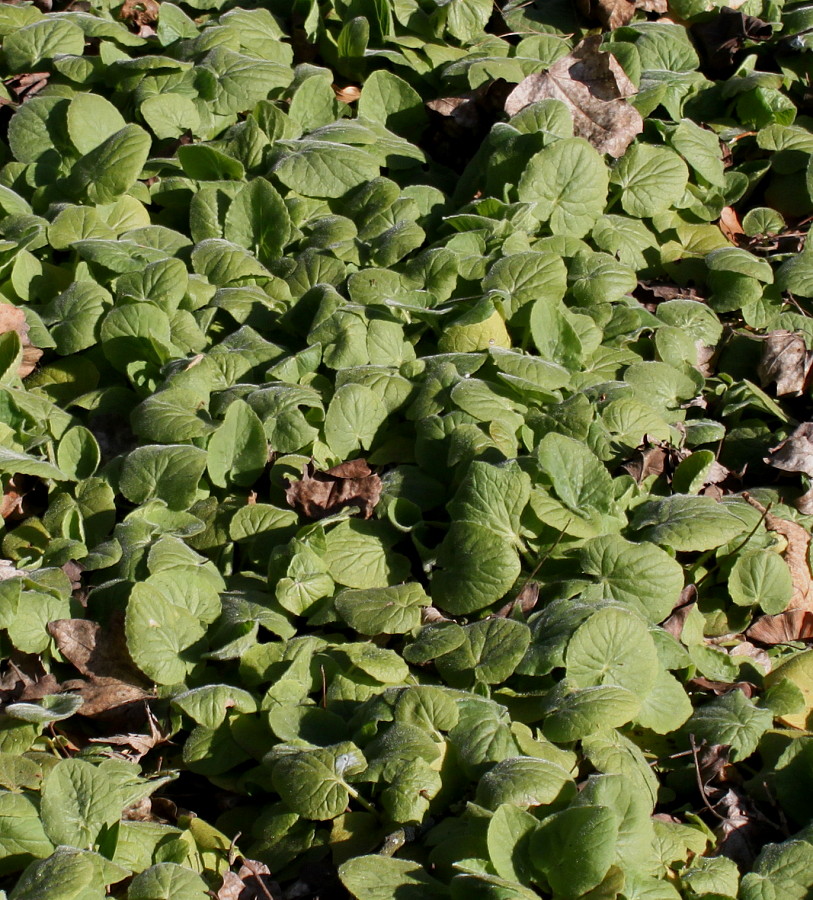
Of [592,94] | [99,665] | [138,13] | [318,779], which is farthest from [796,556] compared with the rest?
[138,13]

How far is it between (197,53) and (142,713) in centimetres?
314

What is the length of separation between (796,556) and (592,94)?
8.04ft

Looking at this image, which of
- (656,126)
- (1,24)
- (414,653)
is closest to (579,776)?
(414,653)

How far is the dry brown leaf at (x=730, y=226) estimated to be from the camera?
445cm

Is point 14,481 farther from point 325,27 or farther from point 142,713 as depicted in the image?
point 325,27

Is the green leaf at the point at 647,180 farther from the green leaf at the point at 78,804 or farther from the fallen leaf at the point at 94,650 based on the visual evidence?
the green leaf at the point at 78,804

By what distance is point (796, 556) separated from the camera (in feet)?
10.2

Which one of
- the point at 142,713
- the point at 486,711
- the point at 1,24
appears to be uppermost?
the point at 1,24

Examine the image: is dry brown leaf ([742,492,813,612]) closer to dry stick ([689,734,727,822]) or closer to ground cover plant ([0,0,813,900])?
ground cover plant ([0,0,813,900])

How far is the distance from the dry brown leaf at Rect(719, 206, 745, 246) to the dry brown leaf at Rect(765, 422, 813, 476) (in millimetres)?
1332

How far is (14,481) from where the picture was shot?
3.21 m

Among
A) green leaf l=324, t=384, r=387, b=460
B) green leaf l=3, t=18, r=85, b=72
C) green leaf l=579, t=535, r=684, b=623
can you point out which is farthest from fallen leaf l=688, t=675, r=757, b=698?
green leaf l=3, t=18, r=85, b=72

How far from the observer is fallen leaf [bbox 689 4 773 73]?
16.6 feet

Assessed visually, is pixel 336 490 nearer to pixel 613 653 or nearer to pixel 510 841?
pixel 613 653
